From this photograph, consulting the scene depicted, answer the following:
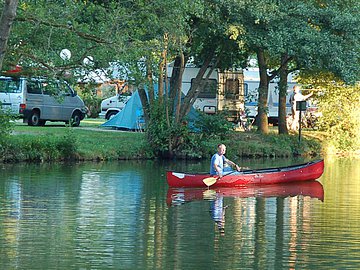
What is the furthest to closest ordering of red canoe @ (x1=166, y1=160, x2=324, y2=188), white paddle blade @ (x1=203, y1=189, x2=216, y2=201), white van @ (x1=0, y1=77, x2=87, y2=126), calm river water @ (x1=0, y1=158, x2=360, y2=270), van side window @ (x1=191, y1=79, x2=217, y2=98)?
van side window @ (x1=191, y1=79, x2=217, y2=98), white van @ (x1=0, y1=77, x2=87, y2=126), red canoe @ (x1=166, y1=160, x2=324, y2=188), white paddle blade @ (x1=203, y1=189, x2=216, y2=201), calm river water @ (x1=0, y1=158, x2=360, y2=270)

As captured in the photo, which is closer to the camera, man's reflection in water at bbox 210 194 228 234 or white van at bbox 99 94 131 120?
man's reflection in water at bbox 210 194 228 234

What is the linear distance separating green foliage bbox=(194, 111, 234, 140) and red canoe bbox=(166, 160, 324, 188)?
7569mm

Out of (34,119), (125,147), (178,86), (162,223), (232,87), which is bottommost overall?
(162,223)

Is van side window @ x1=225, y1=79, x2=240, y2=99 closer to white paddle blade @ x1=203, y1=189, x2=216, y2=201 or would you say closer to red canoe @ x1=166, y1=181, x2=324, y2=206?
red canoe @ x1=166, y1=181, x2=324, y2=206

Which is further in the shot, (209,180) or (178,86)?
(178,86)

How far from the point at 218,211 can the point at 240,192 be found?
14.9 feet

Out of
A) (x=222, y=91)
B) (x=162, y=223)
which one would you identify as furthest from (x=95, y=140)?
(x=162, y=223)

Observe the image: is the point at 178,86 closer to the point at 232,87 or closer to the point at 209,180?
the point at 209,180

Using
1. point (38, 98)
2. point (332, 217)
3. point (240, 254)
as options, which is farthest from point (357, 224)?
point (38, 98)

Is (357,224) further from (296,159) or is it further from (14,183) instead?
(296,159)

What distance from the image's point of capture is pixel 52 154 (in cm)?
3228

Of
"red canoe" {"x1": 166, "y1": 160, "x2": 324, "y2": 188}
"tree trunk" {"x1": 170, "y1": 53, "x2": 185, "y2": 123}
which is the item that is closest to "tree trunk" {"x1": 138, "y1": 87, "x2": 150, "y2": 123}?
"tree trunk" {"x1": 170, "y1": 53, "x2": 185, "y2": 123}

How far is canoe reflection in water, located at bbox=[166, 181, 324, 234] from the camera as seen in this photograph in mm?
24166

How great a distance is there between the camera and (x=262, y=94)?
3966 cm
